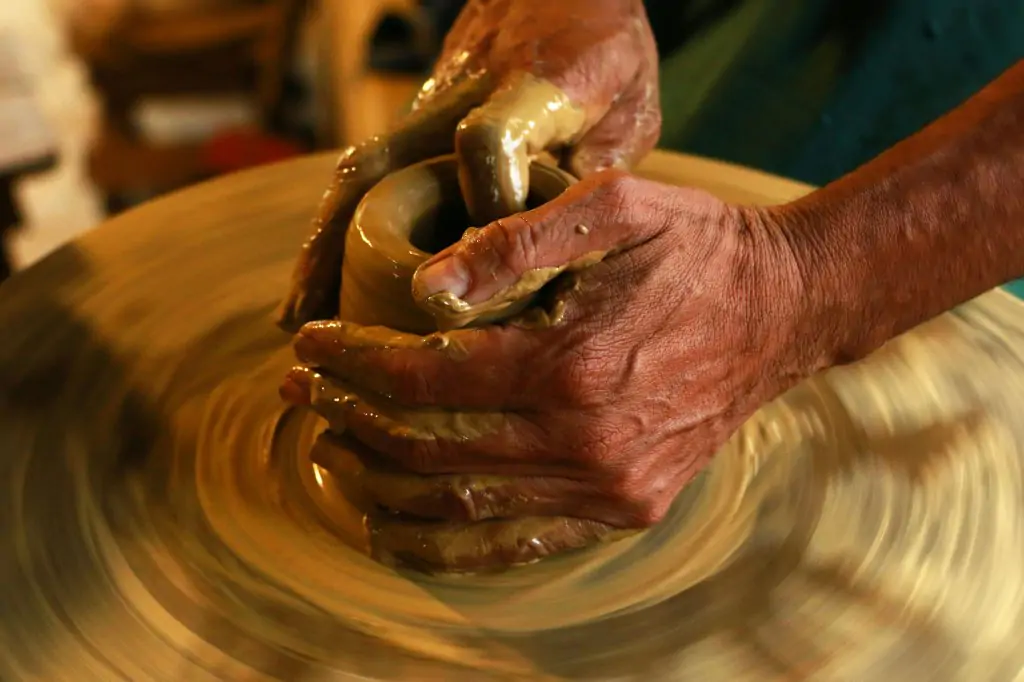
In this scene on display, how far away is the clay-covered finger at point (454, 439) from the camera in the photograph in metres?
0.83

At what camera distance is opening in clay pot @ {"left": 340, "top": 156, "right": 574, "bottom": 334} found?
864 millimetres

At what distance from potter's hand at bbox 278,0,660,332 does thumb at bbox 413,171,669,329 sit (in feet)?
0.42

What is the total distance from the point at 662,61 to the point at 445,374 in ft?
3.33

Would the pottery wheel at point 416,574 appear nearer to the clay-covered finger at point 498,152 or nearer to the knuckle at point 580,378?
the knuckle at point 580,378

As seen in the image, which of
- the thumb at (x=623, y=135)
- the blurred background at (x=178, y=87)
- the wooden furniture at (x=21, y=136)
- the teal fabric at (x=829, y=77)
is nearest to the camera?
the thumb at (x=623, y=135)

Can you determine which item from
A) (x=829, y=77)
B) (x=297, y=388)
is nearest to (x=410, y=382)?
(x=297, y=388)

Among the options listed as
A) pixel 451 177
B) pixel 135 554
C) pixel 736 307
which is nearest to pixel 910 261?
pixel 736 307

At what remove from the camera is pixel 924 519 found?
0.93 metres

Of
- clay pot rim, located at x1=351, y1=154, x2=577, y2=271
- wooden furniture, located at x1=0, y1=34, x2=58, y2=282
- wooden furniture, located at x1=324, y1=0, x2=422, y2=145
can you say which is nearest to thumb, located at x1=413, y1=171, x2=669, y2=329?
clay pot rim, located at x1=351, y1=154, x2=577, y2=271

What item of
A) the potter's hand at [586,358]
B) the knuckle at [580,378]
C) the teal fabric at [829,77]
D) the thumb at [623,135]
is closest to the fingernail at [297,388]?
the potter's hand at [586,358]

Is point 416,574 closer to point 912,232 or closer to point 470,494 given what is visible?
point 470,494

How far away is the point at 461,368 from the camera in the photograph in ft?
2.66

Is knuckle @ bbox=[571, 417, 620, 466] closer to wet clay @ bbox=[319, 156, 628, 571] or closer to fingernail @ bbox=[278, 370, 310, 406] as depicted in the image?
wet clay @ bbox=[319, 156, 628, 571]

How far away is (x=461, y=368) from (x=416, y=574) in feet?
0.62
